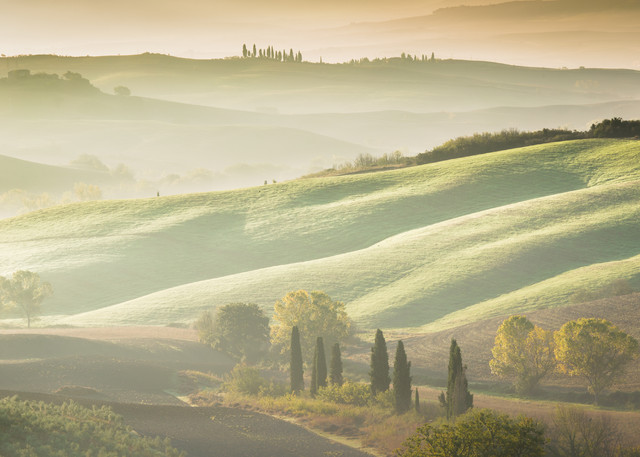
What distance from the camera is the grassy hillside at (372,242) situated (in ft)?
234

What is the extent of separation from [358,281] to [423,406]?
33.9 metres

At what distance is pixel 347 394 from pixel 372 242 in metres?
50.3

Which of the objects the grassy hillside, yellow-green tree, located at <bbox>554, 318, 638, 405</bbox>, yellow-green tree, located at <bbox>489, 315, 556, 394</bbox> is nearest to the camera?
yellow-green tree, located at <bbox>554, 318, 638, 405</bbox>

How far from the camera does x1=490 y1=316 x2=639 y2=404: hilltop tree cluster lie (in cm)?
4422

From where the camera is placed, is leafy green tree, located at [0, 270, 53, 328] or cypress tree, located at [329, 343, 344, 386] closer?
cypress tree, located at [329, 343, 344, 386]

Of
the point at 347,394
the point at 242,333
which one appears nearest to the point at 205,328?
the point at 242,333

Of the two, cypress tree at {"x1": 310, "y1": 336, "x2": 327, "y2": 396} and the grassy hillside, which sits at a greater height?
the grassy hillside

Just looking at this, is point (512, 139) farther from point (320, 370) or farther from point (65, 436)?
point (65, 436)

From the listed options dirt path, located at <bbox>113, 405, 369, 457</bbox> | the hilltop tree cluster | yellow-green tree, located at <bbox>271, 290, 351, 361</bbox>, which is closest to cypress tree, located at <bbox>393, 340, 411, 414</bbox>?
dirt path, located at <bbox>113, 405, 369, 457</bbox>

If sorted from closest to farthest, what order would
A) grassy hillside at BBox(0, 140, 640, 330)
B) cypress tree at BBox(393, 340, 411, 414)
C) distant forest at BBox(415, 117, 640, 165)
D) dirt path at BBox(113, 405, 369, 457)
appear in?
dirt path at BBox(113, 405, 369, 457) < cypress tree at BBox(393, 340, 411, 414) < grassy hillside at BBox(0, 140, 640, 330) < distant forest at BBox(415, 117, 640, 165)

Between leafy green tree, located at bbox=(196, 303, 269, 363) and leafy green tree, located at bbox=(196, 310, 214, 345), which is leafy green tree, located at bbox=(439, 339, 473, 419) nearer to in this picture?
leafy green tree, located at bbox=(196, 303, 269, 363)

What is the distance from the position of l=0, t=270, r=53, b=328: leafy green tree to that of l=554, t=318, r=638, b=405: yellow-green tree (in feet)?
174

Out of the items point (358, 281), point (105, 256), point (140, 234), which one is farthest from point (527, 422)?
point (140, 234)

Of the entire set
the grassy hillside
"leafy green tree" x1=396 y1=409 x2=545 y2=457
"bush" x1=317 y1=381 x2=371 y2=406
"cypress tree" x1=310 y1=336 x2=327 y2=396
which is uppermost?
the grassy hillside
